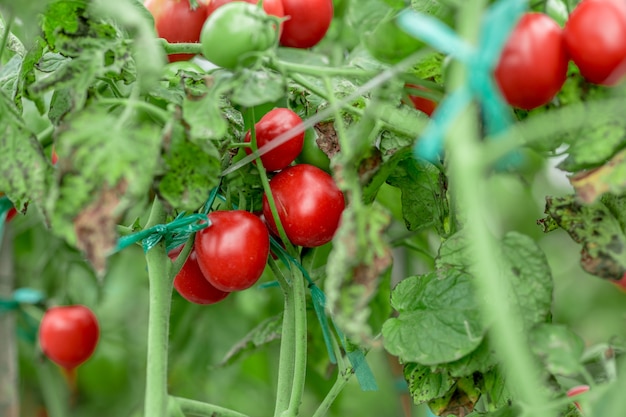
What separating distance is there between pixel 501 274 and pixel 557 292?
4.74ft

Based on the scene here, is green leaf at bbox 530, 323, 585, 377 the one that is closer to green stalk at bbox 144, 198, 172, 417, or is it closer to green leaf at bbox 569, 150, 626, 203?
green leaf at bbox 569, 150, 626, 203

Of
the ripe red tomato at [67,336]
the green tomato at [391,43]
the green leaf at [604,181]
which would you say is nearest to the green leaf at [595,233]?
the green leaf at [604,181]

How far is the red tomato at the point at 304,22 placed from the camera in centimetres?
66

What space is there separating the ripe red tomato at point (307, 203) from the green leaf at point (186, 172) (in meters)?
0.09

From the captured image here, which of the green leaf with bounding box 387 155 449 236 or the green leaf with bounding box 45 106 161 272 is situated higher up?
the green leaf with bounding box 45 106 161 272

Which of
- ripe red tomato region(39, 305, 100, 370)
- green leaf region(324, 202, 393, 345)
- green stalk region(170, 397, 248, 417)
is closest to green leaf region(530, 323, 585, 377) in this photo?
green leaf region(324, 202, 393, 345)

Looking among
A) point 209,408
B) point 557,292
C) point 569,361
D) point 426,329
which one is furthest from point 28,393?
point 569,361

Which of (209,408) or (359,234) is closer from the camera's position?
(359,234)

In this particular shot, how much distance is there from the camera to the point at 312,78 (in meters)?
0.62

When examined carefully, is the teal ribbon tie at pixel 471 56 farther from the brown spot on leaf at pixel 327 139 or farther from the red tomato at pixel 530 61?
the brown spot on leaf at pixel 327 139

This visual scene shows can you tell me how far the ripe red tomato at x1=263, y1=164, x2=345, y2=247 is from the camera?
0.58 metres

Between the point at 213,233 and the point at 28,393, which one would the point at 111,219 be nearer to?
the point at 213,233

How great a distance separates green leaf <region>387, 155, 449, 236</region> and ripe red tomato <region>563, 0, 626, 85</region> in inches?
7.4

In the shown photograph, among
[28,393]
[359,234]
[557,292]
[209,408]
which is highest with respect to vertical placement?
[359,234]
